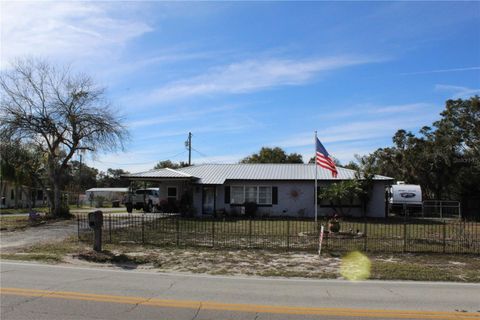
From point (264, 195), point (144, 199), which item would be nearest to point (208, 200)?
point (264, 195)

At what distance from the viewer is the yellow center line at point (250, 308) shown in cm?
773

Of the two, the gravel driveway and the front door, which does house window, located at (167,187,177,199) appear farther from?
the gravel driveway

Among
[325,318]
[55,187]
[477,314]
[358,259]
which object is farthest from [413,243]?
[55,187]

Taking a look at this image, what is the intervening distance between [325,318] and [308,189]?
87.7ft

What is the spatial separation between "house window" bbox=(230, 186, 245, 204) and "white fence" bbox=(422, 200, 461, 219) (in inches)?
662

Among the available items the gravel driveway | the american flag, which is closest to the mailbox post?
the gravel driveway

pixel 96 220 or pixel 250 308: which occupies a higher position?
pixel 96 220

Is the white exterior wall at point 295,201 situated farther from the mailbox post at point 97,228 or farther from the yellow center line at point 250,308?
the yellow center line at point 250,308

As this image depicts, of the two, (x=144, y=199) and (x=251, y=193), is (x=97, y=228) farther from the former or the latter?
(x=144, y=199)

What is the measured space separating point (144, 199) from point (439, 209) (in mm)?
25144

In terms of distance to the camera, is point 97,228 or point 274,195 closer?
point 97,228

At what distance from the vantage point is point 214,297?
901 cm

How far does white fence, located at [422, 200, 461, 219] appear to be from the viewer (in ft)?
134

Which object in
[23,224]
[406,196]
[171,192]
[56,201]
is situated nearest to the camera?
[23,224]
